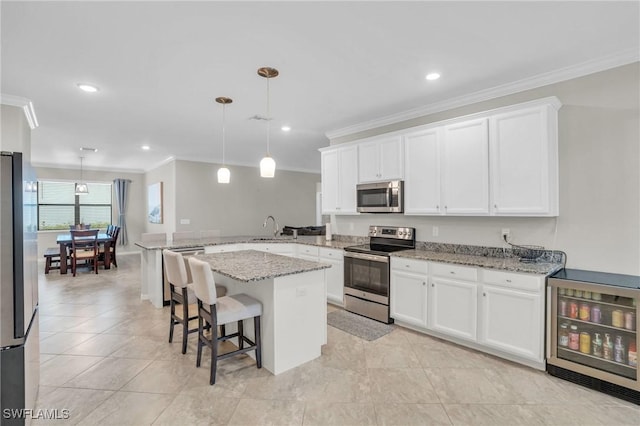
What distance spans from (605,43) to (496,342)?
2632mm

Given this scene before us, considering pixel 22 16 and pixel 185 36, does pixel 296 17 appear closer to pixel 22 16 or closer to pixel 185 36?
pixel 185 36

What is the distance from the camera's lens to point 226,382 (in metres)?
2.47

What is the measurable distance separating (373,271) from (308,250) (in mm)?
1337

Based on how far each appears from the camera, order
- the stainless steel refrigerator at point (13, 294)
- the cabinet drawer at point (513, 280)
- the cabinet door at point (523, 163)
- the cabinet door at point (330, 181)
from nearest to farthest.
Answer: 1. the stainless steel refrigerator at point (13, 294)
2. the cabinet drawer at point (513, 280)
3. the cabinet door at point (523, 163)
4. the cabinet door at point (330, 181)

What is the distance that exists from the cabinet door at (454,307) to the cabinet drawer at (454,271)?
0.16ft

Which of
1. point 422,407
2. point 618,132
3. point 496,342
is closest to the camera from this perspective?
point 422,407

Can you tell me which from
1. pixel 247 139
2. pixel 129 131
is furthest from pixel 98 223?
pixel 247 139

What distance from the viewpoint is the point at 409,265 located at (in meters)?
3.46

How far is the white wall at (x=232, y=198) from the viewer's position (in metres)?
7.24

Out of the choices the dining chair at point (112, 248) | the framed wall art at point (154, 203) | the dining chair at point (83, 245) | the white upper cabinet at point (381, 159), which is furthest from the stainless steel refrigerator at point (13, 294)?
the framed wall art at point (154, 203)

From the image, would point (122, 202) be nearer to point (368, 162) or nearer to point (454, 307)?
point (368, 162)

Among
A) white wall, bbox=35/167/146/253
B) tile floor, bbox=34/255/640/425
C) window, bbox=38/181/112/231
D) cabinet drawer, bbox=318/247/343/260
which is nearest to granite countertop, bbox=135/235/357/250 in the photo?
cabinet drawer, bbox=318/247/343/260

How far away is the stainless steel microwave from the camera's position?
3.91 m

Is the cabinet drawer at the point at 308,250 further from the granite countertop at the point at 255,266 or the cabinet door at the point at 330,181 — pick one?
the granite countertop at the point at 255,266
